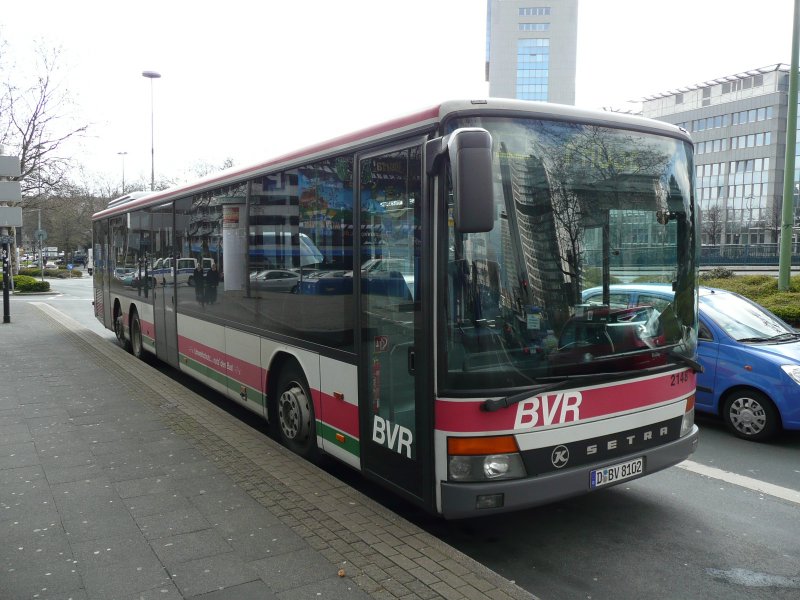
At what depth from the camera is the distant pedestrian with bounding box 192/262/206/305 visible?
8.57m

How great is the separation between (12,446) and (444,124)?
16.9ft

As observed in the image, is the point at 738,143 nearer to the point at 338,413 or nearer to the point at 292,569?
the point at 338,413

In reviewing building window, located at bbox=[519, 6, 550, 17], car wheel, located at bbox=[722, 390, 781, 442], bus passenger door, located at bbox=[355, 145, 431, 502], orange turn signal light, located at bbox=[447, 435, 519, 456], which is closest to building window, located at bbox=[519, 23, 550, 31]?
building window, located at bbox=[519, 6, 550, 17]

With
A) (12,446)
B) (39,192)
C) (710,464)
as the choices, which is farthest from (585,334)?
(39,192)

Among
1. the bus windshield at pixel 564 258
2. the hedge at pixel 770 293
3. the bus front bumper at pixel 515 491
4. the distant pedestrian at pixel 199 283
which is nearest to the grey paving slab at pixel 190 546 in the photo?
the bus front bumper at pixel 515 491

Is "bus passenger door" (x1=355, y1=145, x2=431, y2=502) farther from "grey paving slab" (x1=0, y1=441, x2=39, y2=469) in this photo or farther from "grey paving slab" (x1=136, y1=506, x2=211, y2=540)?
"grey paving slab" (x1=0, y1=441, x2=39, y2=469)

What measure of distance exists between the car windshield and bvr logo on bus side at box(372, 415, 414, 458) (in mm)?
4618

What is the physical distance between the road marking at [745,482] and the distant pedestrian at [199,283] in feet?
18.5

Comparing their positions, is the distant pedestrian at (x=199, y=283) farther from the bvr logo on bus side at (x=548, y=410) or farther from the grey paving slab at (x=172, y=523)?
the bvr logo on bus side at (x=548, y=410)

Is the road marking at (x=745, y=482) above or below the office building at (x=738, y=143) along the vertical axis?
below

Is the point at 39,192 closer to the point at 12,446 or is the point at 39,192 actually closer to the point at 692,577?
the point at 12,446

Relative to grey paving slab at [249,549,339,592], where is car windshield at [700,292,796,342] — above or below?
above

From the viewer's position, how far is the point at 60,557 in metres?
4.22

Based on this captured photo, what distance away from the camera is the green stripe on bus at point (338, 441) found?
206 inches
